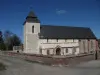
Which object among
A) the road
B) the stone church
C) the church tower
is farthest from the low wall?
the stone church

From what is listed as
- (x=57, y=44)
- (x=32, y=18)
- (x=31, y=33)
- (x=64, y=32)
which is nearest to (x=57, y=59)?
(x=31, y=33)

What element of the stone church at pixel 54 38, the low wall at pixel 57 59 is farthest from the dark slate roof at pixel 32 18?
the low wall at pixel 57 59

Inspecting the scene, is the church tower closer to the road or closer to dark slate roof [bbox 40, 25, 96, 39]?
dark slate roof [bbox 40, 25, 96, 39]

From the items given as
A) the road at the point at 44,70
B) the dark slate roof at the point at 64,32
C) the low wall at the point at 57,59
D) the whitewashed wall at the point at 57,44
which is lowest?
the road at the point at 44,70

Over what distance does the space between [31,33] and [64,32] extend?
37.1 feet

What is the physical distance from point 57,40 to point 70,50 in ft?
17.3

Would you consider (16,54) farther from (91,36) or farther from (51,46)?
(91,36)

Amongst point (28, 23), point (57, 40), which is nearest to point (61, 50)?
point (57, 40)

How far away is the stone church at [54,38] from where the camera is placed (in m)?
46.5

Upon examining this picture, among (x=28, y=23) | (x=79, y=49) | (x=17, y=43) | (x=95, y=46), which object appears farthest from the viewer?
(x=17, y=43)

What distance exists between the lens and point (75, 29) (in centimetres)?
5638

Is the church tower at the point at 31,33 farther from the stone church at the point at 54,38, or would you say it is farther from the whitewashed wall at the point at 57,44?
the whitewashed wall at the point at 57,44

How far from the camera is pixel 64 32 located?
A: 174ft

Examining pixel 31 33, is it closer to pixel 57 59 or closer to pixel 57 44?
pixel 57 44
